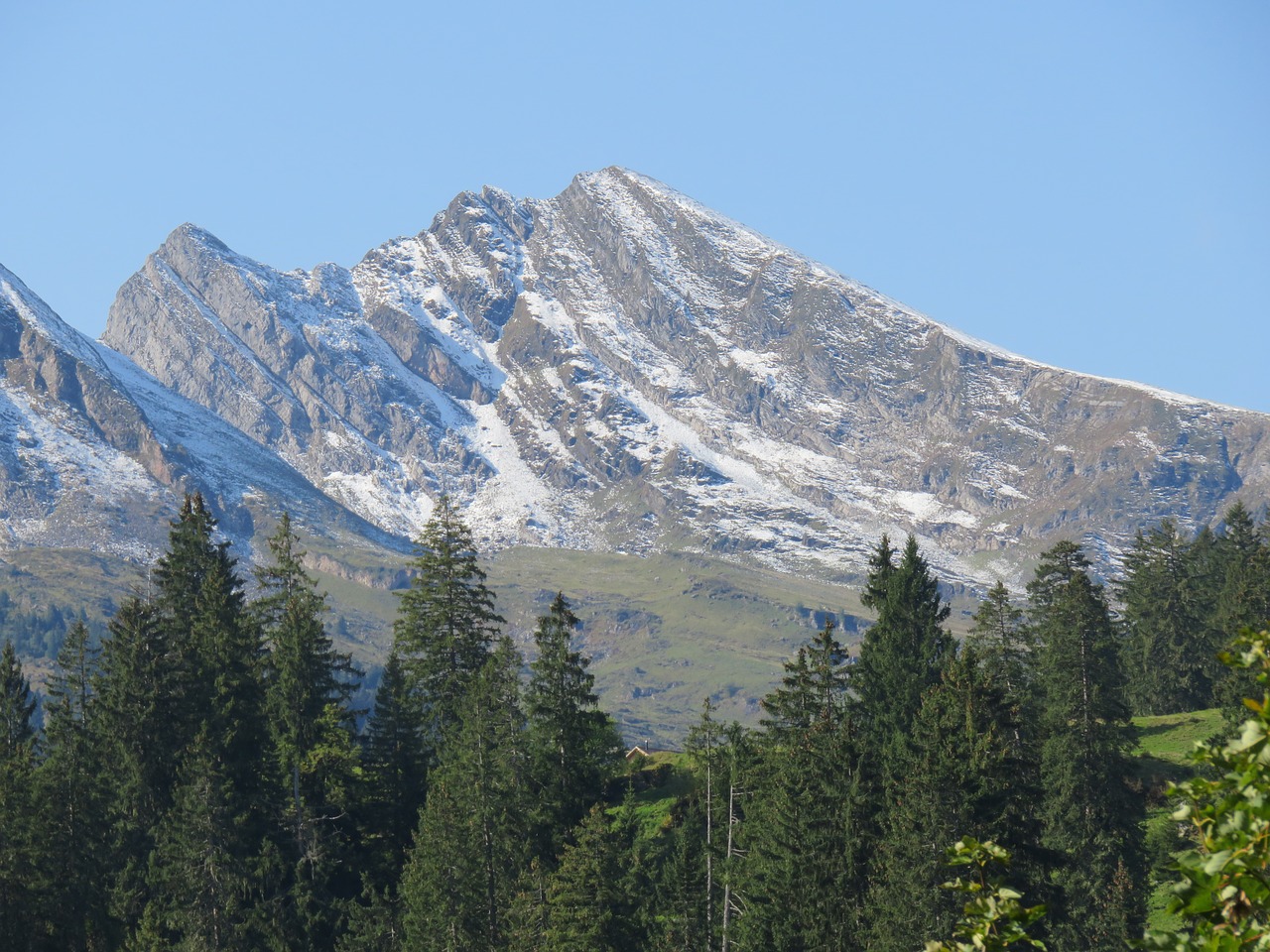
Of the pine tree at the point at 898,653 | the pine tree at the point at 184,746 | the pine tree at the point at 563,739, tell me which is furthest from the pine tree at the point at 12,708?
the pine tree at the point at 898,653

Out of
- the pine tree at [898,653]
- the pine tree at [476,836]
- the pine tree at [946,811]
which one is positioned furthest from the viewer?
the pine tree at [898,653]

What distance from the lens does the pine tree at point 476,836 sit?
6775cm

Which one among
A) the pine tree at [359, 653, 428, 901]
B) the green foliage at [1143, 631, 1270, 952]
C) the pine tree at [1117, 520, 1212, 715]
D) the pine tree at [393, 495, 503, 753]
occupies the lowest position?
the pine tree at [359, 653, 428, 901]

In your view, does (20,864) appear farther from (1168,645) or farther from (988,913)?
(1168,645)

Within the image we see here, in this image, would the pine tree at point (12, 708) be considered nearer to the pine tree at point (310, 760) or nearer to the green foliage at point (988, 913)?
the pine tree at point (310, 760)

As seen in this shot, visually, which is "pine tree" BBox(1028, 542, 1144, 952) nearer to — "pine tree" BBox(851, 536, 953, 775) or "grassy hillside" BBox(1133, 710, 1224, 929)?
"grassy hillside" BBox(1133, 710, 1224, 929)

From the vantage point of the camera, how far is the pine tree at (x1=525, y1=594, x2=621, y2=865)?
73438mm

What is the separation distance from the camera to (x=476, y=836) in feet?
233

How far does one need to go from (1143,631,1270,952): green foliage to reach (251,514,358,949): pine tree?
2711 inches

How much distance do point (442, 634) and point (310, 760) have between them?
409 inches

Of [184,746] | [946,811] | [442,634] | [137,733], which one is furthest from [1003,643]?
[137,733]

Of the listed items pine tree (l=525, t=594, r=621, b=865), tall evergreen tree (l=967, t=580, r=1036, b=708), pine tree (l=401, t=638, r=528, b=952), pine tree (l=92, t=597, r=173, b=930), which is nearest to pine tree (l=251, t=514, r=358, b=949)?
pine tree (l=92, t=597, r=173, b=930)

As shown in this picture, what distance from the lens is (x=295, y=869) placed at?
77.8 meters

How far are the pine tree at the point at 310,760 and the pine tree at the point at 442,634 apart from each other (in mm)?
4241
